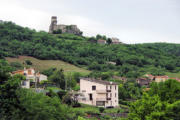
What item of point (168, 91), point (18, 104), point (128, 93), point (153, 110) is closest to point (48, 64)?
point (128, 93)

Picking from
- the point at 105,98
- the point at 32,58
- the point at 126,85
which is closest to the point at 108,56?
the point at 32,58

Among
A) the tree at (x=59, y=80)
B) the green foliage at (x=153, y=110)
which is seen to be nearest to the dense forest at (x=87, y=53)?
the tree at (x=59, y=80)

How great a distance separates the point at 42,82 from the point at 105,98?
18632 millimetres

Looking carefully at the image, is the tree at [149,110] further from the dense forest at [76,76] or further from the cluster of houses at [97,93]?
the cluster of houses at [97,93]

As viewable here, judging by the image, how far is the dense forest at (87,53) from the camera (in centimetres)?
13225

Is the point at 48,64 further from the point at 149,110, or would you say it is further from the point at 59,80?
the point at 149,110

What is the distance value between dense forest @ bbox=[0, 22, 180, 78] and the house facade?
160 ft

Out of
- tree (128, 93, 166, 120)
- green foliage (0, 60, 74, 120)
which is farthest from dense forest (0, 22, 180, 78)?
tree (128, 93, 166, 120)

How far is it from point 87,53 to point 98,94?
94064 mm

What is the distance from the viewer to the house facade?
6650cm

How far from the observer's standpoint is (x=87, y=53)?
160 metres

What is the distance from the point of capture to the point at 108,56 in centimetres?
15925

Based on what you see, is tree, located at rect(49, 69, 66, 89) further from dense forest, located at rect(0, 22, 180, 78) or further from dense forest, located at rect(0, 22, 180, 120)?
dense forest, located at rect(0, 22, 180, 78)

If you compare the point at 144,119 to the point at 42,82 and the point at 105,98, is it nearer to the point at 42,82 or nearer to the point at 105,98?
the point at 105,98
